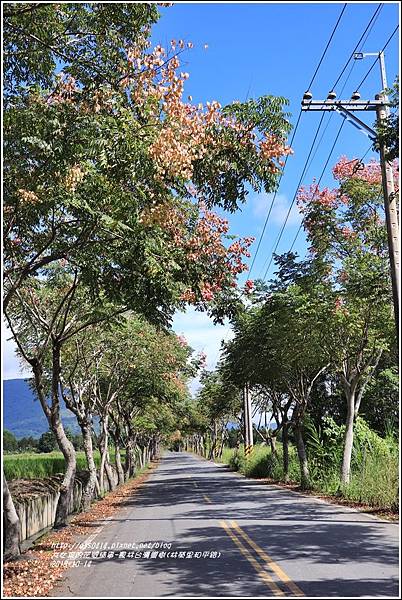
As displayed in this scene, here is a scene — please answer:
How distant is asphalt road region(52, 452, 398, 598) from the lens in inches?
311

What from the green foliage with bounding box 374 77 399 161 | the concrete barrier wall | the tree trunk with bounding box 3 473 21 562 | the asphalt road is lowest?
the concrete barrier wall

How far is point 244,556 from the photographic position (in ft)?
33.2

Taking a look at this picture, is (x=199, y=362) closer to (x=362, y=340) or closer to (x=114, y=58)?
(x=362, y=340)

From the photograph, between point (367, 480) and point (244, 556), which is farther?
point (367, 480)

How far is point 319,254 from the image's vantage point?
18891mm

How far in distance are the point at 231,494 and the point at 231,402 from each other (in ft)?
106

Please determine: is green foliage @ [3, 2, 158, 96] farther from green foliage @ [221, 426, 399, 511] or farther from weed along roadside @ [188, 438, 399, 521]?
green foliage @ [221, 426, 399, 511]

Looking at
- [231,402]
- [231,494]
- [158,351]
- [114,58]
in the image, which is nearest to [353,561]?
[114,58]

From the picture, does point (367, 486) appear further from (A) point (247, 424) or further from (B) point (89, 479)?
(A) point (247, 424)

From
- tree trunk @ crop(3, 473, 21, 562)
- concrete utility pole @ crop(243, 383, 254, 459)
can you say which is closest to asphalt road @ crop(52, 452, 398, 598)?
tree trunk @ crop(3, 473, 21, 562)

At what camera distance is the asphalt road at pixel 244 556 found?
789 cm

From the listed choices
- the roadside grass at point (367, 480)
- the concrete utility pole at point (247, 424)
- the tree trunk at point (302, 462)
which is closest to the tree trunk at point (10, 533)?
the roadside grass at point (367, 480)

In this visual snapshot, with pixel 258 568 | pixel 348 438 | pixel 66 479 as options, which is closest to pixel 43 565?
pixel 258 568

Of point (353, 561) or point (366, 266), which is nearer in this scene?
point (353, 561)
